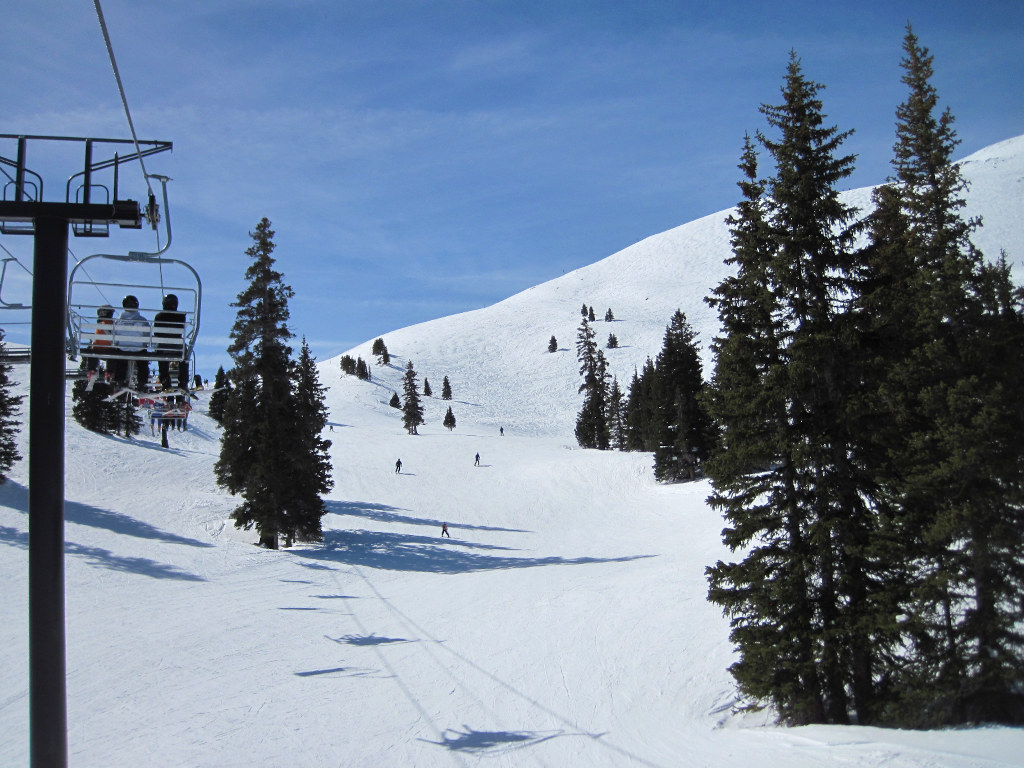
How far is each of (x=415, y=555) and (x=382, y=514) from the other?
11.3m

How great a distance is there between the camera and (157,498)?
38969 mm

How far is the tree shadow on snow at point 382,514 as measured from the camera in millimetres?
43062

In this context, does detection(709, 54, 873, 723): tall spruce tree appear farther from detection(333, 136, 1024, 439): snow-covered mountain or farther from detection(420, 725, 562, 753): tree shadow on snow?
detection(333, 136, 1024, 439): snow-covered mountain

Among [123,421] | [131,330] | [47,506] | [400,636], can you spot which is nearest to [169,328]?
[131,330]

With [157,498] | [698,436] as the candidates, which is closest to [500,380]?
[698,436]

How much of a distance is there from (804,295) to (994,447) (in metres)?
4.09

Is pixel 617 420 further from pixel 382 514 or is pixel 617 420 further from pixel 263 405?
pixel 263 405

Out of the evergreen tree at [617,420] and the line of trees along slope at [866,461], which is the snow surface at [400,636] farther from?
the evergreen tree at [617,420]

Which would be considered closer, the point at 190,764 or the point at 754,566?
the point at 190,764

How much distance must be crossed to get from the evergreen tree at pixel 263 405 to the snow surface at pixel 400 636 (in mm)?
2402

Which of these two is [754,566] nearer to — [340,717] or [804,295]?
[804,295]

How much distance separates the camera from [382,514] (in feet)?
147

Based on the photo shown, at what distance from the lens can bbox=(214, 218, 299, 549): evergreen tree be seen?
30266 mm

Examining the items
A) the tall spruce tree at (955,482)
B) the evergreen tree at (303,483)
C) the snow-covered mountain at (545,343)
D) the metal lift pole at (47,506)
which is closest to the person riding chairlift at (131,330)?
the metal lift pole at (47,506)
